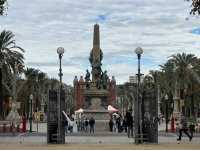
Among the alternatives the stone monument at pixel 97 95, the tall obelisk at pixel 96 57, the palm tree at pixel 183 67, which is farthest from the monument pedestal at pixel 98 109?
the palm tree at pixel 183 67

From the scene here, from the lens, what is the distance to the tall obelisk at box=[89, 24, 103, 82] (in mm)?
83812

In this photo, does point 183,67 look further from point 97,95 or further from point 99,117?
point 99,117

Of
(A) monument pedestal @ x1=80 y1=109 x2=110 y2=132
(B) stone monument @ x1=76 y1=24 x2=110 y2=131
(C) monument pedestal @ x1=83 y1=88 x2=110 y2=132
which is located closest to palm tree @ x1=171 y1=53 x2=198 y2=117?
(B) stone monument @ x1=76 y1=24 x2=110 y2=131

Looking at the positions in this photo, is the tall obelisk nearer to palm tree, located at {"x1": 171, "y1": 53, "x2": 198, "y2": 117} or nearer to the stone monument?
the stone monument

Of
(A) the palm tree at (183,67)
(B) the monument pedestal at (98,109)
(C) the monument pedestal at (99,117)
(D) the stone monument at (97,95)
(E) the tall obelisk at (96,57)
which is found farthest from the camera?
(A) the palm tree at (183,67)

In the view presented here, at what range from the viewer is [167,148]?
29797 mm

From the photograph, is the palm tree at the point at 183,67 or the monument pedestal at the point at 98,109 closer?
the monument pedestal at the point at 98,109

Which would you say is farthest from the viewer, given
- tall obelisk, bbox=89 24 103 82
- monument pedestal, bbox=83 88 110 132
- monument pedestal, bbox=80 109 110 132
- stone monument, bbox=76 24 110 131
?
tall obelisk, bbox=89 24 103 82

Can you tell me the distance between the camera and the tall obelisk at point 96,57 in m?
83.8

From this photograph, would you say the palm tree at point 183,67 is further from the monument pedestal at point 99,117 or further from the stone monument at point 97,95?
the monument pedestal at point 99,117

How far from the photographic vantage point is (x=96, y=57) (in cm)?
8544

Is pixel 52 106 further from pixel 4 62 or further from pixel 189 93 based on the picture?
pixel 189 93

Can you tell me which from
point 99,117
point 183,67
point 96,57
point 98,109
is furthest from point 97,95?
point 183,67

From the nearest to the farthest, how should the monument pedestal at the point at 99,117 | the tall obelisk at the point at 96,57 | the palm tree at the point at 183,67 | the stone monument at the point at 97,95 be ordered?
the monument pedestal at the point at 99,117 < the stone monument at the point at 97,95 < the tall obelisk at the point at 96,57 < the palm tree at the point at 183,67
